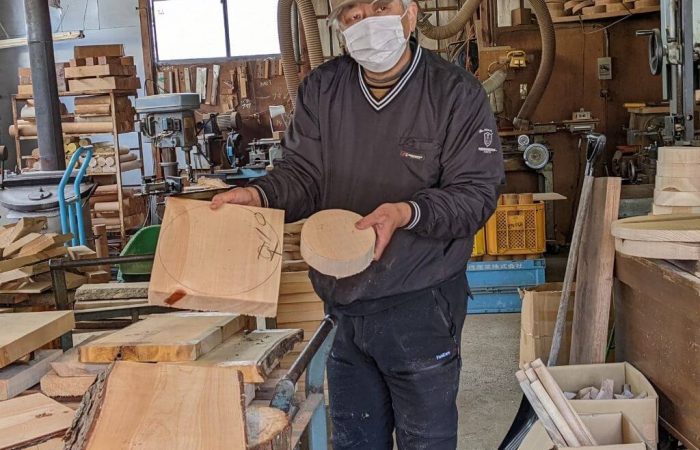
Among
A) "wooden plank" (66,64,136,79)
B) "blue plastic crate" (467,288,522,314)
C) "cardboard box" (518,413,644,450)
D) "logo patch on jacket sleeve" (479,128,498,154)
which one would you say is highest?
"wooden plank" (66,64,136,79)

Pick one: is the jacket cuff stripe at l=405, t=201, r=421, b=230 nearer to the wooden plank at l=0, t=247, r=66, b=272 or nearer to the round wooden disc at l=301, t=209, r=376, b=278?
the round wooden disc at l=301, t=209, r=376, b=278

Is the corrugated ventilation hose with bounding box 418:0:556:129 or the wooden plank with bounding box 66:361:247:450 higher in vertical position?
the corrugated ventilation hose with bounding box 418:0:556:129

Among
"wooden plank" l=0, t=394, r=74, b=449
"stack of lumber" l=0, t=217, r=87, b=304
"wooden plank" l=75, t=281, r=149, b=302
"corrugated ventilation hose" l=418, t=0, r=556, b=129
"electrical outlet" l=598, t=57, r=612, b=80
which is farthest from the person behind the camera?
"electrical outlet" l=598, t=57, r=612, b=80

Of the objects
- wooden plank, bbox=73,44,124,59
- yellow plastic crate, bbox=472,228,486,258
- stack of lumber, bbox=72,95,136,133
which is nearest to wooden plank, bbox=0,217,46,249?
yellow plastic crate, bbox=472,228,486,258

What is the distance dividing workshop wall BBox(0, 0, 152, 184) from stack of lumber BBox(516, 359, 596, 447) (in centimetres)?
855

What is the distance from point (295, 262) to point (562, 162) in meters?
4.53

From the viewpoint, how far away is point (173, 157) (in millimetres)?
6992

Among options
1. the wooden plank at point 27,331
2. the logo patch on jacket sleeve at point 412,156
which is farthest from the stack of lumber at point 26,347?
the logo patch on jacket sleeve at point 412,156

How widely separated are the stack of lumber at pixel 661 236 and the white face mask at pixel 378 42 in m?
0.91

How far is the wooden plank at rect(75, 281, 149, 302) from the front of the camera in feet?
9.76

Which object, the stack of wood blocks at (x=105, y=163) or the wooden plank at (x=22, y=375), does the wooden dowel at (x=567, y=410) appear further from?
the stack of wood blocks at (x=105, y=163)

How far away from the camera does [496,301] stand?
5094 millimetres

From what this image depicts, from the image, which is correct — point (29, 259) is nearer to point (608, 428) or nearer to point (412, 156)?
point (412, 156)

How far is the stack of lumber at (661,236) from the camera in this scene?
219cm
